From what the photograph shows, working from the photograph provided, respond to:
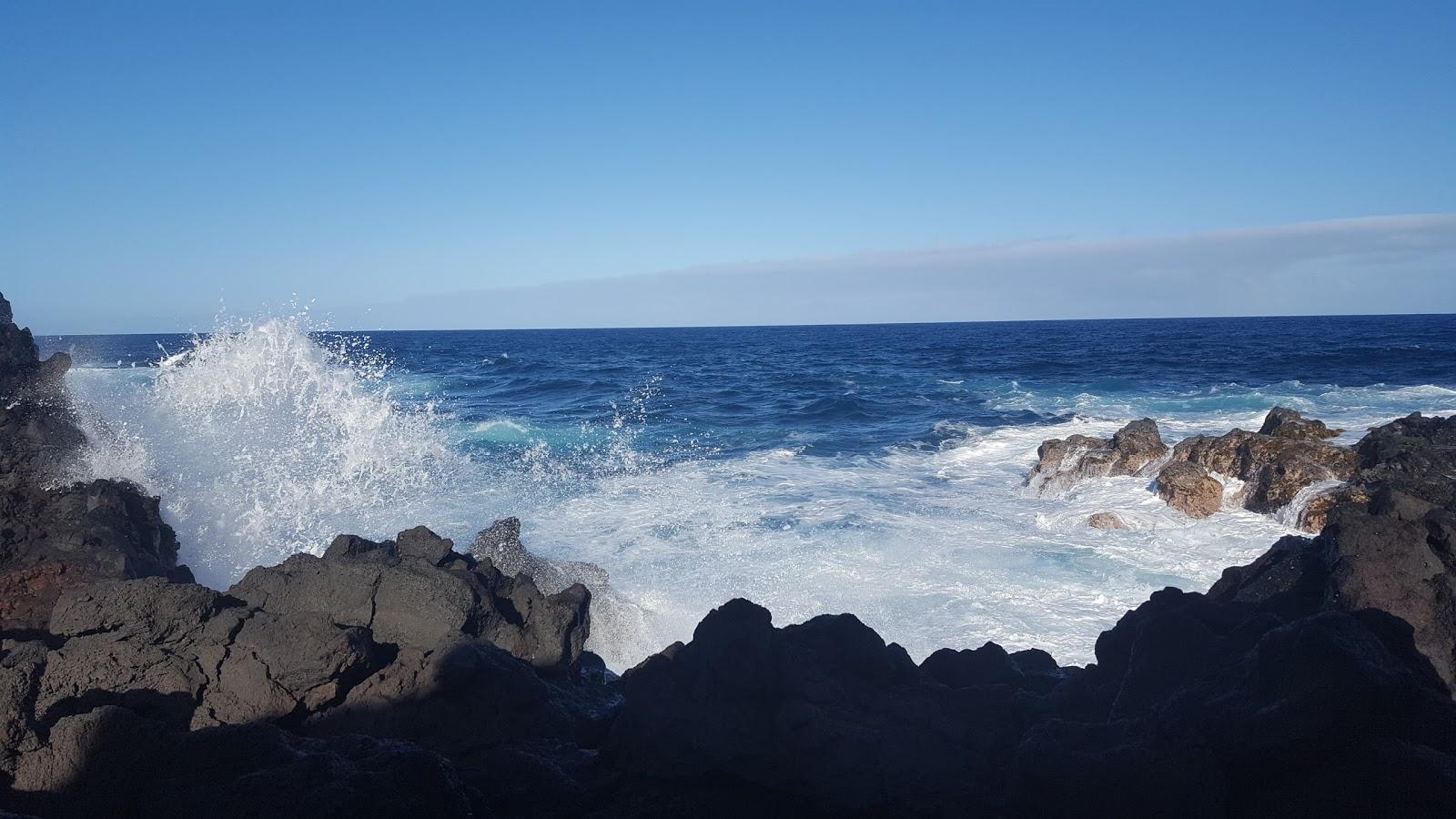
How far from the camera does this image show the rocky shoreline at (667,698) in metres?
3.24

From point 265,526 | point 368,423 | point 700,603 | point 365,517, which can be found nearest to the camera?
point 700,603

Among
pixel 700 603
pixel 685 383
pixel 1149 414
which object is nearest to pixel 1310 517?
pixel 700 603

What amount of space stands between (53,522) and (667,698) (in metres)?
5.21

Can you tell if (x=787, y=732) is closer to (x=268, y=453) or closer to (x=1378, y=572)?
(x=1378, y=572)

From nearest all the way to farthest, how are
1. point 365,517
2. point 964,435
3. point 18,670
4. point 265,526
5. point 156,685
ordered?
1. point 18,670
2. point 156,685
3. point 265,526
4. point 365,517
5. point 964,435

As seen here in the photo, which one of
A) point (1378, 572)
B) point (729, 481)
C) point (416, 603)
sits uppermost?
point (1378, 572)

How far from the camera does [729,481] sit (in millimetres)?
14695

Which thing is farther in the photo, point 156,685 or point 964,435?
point 964,435

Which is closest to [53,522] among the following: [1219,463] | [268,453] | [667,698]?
[667,698]

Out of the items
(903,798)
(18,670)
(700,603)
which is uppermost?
(18,670)

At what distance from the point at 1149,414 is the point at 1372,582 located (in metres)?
18.2

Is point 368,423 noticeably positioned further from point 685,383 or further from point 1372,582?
point 685,383

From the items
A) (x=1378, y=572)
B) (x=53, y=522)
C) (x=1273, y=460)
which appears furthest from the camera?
(x=1273, y=460)

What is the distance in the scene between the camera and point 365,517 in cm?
1170
